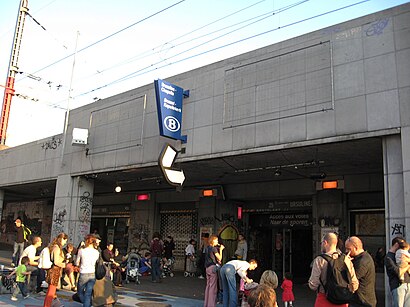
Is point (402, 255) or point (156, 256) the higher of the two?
point (402, 255)

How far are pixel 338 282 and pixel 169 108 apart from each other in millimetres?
8911

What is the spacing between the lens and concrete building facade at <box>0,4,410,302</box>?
381 inches

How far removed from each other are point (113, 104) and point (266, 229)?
8083 mm

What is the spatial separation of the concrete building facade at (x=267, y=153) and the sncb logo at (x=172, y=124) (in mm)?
331

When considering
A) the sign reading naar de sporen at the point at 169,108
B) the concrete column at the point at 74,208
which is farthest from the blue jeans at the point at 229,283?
the concrete column at the point at 74,208

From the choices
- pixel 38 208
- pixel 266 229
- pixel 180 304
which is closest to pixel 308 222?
pixel 266 229

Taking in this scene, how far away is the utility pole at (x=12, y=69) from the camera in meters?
28.4

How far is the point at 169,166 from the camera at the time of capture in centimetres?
1005

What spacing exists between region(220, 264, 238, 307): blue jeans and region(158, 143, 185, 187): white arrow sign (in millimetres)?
2270

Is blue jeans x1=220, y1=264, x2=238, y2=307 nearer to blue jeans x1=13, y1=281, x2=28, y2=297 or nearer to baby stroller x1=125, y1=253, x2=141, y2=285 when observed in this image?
blue jeans x1=13, y1=281, x2=28, y2=297

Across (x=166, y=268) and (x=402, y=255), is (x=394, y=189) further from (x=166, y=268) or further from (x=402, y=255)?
(x=166, y=268)

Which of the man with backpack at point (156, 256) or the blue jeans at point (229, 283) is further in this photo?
the man with backpack at point (156, 256)

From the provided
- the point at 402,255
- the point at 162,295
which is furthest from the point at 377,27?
the point at 162,295

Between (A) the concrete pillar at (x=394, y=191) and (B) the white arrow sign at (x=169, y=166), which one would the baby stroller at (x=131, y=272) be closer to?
(B) the white arrow sign at (x=169, y=166)
